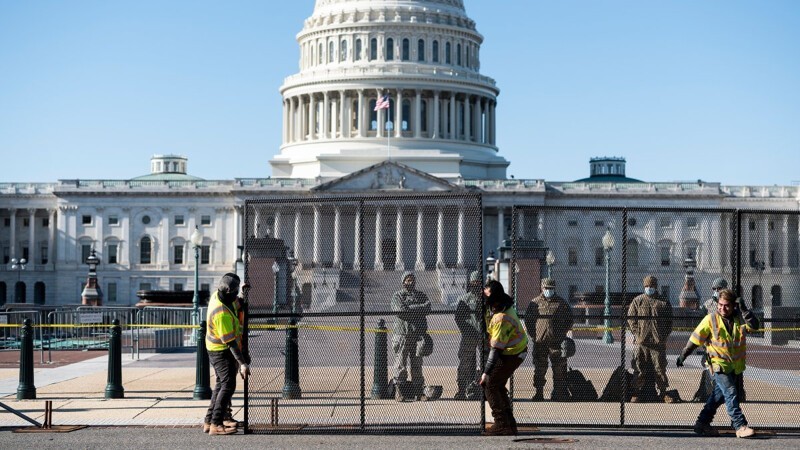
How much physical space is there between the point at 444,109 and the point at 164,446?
10610 cm

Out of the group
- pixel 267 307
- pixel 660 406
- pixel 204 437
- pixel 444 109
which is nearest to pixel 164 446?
pixel 204 437

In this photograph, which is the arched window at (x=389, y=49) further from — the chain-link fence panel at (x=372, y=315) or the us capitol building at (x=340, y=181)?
the chain-link fence panel at (x=372, y=315)

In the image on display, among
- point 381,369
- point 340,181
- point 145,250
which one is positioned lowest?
point 381,369

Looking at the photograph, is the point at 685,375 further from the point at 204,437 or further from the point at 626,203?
the point at 626,203

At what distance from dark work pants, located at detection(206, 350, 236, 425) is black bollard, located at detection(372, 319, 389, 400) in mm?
4390

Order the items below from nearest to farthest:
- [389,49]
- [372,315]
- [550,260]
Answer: [372,315]
[550,260]
[389,49]

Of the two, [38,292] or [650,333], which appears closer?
[650,333]

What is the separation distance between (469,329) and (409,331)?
1.02 m

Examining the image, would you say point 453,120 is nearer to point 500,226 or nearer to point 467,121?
point 467,121

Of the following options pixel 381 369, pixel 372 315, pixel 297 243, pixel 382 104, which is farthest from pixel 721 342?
pixel 382 104

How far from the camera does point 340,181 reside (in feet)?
361

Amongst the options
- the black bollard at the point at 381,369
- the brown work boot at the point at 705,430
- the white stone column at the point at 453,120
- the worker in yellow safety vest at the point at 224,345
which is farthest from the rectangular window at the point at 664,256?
the white stone column at the point at 453,120

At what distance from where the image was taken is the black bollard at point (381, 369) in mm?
23219

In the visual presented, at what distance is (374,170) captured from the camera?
4350 inches
